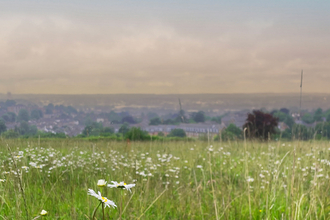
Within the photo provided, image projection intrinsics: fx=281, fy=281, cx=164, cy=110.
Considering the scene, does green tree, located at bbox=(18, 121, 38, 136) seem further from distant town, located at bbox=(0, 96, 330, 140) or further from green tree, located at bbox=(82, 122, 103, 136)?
green tree, located at bbox=(82, 122, 103, 136)

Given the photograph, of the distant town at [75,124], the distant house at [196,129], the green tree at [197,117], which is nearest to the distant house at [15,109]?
the distant town at [75,124]

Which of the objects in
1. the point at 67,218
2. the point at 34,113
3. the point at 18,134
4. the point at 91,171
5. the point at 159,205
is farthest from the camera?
the point at 34,113

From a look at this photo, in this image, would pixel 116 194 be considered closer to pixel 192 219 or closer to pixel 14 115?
pixel 192 219

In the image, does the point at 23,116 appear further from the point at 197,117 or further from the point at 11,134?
the point at 197,117

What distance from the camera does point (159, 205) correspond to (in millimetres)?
3438

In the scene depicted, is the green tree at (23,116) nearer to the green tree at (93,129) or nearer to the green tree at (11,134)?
the green tree at (11,134)

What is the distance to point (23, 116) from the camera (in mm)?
5199

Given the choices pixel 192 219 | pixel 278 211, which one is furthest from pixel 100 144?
pixel 278 211

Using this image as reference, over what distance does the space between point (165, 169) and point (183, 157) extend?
3.79ft

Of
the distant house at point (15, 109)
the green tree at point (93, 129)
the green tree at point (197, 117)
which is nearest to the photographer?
the green tree at point (93, 129)

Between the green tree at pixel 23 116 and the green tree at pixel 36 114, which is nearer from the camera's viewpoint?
the green tree at pixel 23 116

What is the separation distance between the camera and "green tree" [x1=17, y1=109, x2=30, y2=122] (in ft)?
16.6

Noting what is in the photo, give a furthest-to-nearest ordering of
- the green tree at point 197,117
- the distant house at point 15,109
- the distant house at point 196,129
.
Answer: the green tree at point 197,117 → the distant house at point 15,109 → the distant house at point 196,129

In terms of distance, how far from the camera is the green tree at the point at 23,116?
5.06 meters
